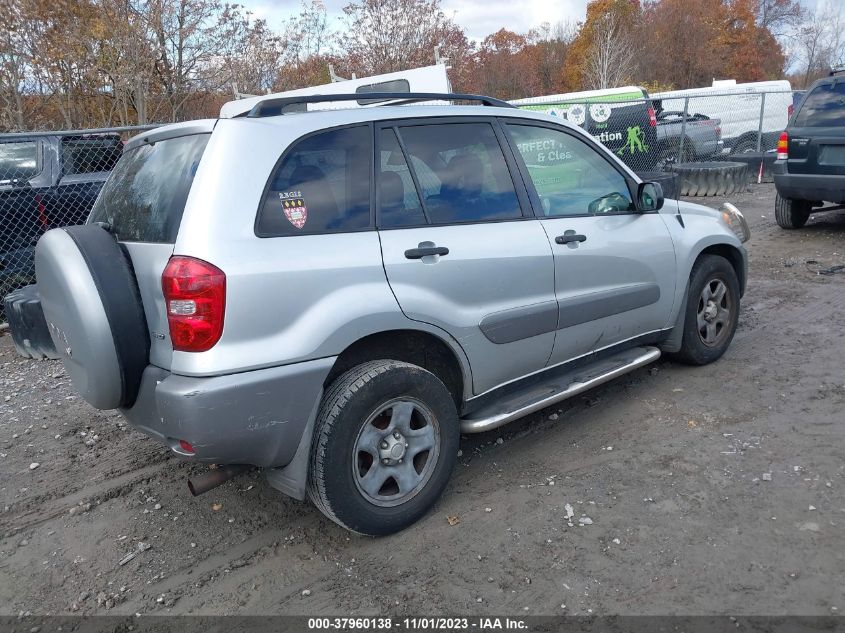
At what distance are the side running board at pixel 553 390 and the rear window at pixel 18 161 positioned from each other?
6.50 m

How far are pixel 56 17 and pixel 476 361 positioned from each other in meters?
14.4

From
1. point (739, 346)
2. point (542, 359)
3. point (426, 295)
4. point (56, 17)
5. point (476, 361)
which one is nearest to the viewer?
point (426, 295)

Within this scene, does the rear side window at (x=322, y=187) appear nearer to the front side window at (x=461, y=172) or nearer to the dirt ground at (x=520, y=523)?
the front side window at (x=461, y=172)

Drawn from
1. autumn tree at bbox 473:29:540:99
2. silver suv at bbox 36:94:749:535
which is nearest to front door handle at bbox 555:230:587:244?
silver suv at bbox 36:94:749:535

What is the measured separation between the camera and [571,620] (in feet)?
8.28

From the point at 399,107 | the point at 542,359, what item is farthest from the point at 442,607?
the point at 399,107

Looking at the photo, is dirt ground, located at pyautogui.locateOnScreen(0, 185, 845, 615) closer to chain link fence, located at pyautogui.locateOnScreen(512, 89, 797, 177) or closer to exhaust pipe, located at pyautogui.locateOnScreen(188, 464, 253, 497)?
exhaust pipe, located at pyautogui.locateOnScreen(188, 464, 253, 497)

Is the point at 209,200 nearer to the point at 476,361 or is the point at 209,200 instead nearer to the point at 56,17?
the point at 476,361

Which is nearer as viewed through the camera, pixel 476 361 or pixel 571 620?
pixel 571 620

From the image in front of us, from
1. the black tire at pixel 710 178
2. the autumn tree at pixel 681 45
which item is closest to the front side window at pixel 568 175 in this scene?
the black tire at pixel 710 178

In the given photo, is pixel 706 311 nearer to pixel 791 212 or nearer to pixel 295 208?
pixel 295 208

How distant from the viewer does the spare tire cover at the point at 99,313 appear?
273 centimetres

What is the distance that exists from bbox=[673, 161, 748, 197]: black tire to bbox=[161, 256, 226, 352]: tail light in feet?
39.2

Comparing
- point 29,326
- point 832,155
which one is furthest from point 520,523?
point 832,155
